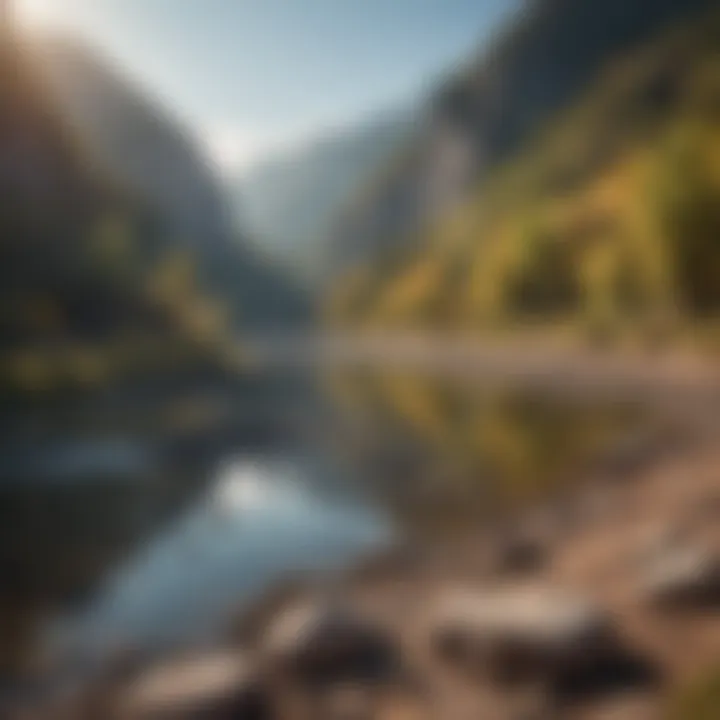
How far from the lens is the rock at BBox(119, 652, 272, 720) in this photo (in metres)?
1.99

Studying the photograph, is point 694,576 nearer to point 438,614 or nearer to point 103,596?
point 438,614

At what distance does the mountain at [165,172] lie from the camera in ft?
10.6

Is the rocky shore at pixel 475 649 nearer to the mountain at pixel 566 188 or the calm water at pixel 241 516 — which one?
the calm water at pixel 241 516

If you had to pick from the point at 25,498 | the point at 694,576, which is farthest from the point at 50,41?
the point at 694,576

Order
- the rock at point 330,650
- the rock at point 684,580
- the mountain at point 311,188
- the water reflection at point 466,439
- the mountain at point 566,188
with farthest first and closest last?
the water reflection at point 466,439, the mountain at point 566,188, the mountain at point 311,188, the rock at point 684,580, the rock at point 330,650

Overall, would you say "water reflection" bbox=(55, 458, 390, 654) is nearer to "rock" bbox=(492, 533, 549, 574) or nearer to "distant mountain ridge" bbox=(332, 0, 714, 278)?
"rock" bbox=(492, 533, 549, 574)

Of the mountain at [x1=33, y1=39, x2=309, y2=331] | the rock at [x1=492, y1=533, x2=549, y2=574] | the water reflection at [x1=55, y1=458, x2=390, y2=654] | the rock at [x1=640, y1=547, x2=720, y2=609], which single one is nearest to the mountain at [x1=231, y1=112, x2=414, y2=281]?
the mountain at [x1=33, y1=39, x2=309, y2=331]

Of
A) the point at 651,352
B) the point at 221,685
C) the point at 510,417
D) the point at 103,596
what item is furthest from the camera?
the point at 510,417

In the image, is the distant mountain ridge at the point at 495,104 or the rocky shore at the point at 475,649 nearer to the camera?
the rocky shore at the point at 475,649

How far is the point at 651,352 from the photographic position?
21.9ft

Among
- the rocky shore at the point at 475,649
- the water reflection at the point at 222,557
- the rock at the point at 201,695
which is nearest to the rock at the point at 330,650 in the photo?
the rocky shore at the point at 475,649

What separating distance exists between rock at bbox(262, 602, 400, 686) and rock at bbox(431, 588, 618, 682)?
7.6 inches

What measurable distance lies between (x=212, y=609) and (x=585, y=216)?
317 centimetres

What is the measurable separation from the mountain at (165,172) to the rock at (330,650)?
203cm
